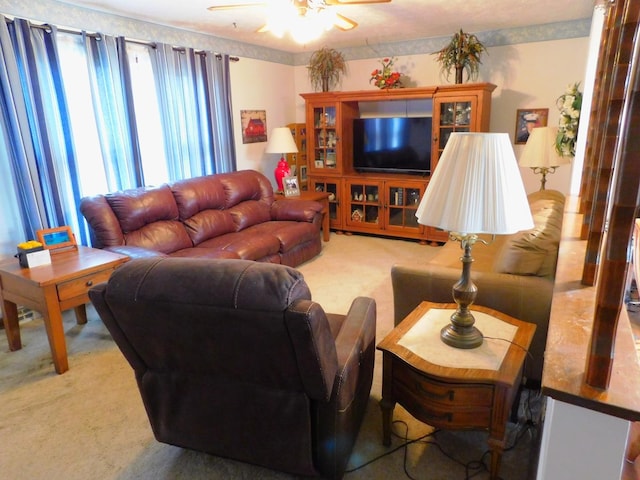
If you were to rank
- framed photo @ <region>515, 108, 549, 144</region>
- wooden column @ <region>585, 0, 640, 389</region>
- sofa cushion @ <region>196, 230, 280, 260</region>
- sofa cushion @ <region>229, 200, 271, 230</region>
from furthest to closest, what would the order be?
framed photo @ <region>515, 108, 549, 144</region>
sofa cushion @ <region>229, 200, 271, 230</region>
sofa cushion @ <region>196, 230, 280, 260</region>
wooden column @ <region>585, 0, 640, 389</region>

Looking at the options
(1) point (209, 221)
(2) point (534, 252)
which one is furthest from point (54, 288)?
(2) point (534, 252)

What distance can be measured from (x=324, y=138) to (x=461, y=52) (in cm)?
186

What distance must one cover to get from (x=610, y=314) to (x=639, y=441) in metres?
0.60

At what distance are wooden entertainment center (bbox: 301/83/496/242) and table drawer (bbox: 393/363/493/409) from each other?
3334 millimetres

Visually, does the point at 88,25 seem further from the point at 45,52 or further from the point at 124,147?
the point at 124,147

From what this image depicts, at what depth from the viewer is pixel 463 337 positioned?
173cm

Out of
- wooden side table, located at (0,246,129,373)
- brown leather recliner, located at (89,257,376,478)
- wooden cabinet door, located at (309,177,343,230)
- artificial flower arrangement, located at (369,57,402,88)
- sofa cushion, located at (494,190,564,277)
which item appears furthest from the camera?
wooden cabinet door, located at (309,177,343,230)

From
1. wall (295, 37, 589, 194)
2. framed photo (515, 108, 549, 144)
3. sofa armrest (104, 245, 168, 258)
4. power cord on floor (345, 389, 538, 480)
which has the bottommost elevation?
power cord on floor (345, 389, 538, 480)

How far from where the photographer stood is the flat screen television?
489cm

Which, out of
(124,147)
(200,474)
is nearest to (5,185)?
(124,147)

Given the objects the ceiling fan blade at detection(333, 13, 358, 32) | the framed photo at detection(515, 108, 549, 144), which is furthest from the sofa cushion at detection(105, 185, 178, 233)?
the framed photo at detection(515, 108, 549, 144)

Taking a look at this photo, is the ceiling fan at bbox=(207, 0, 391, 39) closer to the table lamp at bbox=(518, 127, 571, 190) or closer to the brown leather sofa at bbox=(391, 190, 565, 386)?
the brown leather sofa at bbox=(391, 190, 565, 386)

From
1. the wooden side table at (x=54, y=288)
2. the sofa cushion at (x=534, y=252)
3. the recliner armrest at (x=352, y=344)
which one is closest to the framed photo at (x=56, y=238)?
the wooden side table at (x=54, y=288)

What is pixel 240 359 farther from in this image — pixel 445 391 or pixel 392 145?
pixel 392 145
